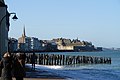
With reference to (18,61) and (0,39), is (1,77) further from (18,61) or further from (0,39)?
(0,39)

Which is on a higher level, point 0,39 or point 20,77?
point 0,39

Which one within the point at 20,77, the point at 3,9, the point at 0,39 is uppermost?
the point at 3,9

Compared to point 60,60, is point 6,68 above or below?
below

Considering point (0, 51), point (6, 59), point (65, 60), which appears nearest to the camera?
point (6, 59)

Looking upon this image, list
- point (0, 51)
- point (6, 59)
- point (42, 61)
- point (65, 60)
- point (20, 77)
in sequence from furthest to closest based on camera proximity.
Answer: point (65, 60), point (42, 61), point (0, 51), point (20, 77), point (6, 59)

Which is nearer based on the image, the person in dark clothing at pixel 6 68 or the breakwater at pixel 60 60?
the person in dark clothing at pixel 6 68

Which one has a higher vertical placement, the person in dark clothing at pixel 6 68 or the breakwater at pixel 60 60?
the breakwater at pixel 60 60

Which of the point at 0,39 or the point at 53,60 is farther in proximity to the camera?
the point at 53,60

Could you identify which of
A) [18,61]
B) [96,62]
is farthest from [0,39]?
[96,62]

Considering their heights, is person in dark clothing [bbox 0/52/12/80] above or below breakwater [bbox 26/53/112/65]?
below

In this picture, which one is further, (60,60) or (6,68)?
(60,60)

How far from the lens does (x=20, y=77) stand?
13.8 m

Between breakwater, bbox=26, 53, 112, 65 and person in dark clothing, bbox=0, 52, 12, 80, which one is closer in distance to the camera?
person in dark clothing, bbox=0, 52, 12, 80

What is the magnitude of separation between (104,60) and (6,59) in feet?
269
